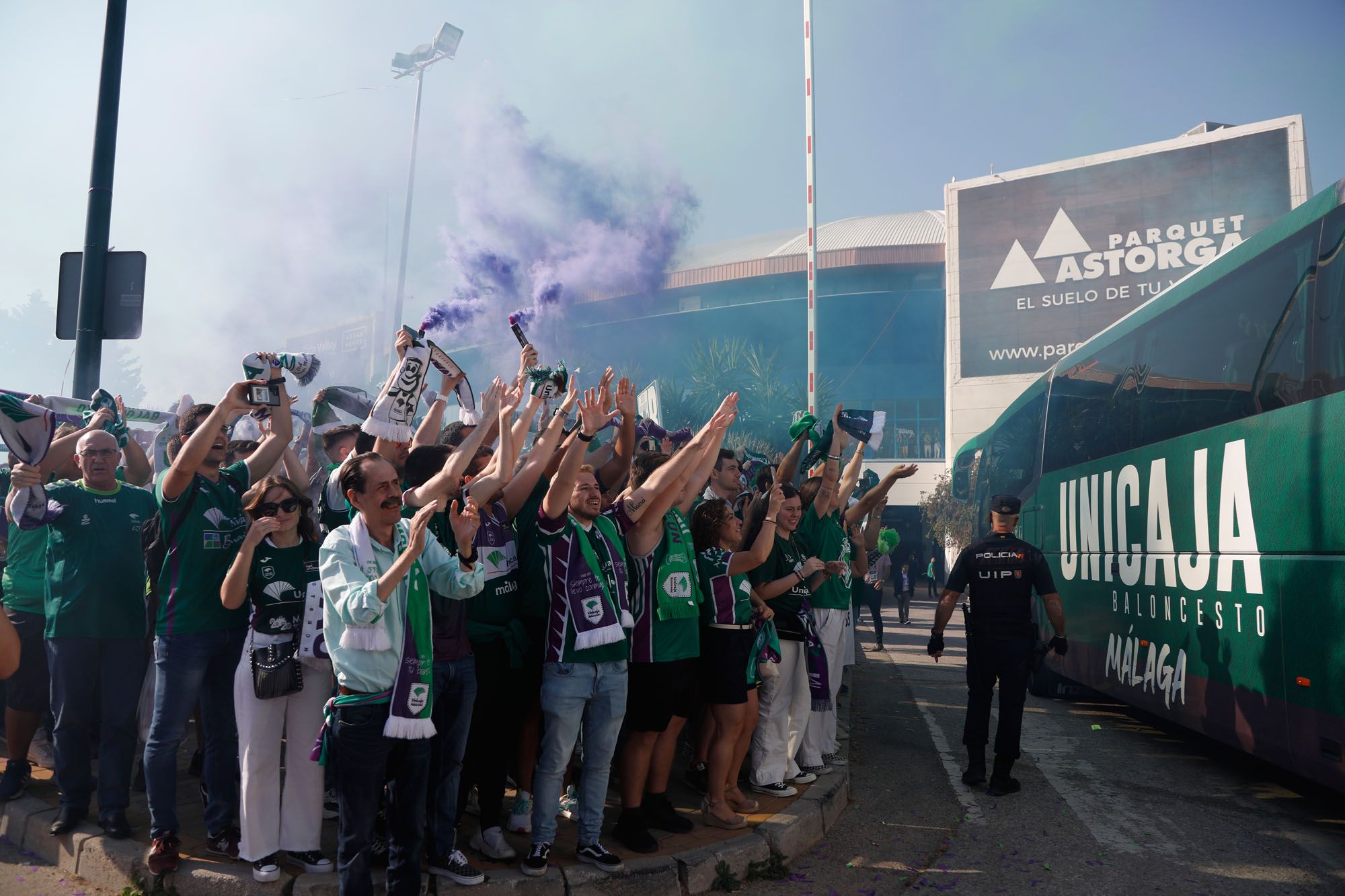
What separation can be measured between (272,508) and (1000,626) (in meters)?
4.80

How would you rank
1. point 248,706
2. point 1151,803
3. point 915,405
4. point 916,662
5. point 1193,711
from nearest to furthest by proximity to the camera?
point 248,706
point 1151,803
point 1193,711
point 916,662
point 915,405

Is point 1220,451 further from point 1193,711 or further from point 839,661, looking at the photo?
point 839,661

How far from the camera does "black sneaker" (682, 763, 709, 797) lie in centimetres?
588

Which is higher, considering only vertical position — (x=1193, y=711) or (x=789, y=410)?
(x=789, y=410)

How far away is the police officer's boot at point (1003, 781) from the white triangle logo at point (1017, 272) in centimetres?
3386

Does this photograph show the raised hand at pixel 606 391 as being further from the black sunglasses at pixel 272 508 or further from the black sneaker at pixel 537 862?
the black sneaker at pixel 537 862

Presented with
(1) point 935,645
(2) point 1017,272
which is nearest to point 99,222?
(1) point 935,645

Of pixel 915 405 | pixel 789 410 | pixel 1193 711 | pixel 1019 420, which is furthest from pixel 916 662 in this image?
pixel 915 405

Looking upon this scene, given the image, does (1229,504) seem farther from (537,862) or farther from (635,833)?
(537,862)

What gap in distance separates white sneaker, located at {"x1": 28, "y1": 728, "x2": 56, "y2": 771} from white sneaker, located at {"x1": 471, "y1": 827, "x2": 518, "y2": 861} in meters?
3.17

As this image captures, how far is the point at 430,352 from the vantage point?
4938 mm

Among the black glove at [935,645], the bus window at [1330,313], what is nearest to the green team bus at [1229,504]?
the bus window at [1330,313]

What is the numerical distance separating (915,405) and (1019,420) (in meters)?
34.6

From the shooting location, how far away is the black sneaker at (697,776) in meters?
5.88
